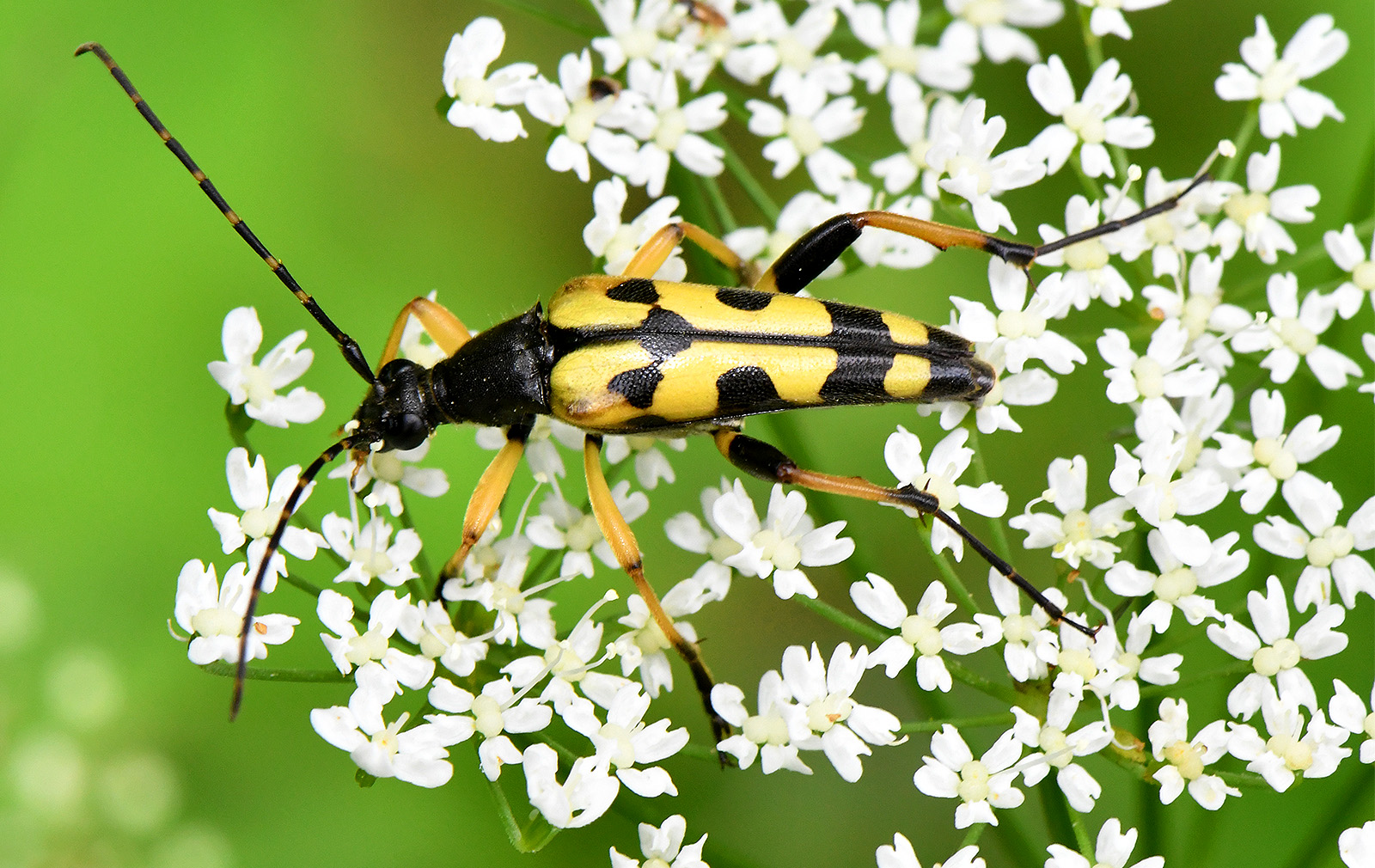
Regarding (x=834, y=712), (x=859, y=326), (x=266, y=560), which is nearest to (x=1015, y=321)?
(x=859, y=326)

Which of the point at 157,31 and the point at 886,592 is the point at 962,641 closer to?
the point at 886,592

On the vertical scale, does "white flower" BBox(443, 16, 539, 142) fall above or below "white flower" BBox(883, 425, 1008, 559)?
above

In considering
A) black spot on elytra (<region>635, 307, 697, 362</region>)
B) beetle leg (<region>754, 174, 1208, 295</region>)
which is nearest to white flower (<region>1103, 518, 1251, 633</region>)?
beetle leg (<region>754, 174, 1208, 295</region>)

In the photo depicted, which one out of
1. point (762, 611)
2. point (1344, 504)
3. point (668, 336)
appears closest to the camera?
point (668, 336)

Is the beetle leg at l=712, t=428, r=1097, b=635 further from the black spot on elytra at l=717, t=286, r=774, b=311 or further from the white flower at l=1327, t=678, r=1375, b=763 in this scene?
the white flower at l=1327, t=678, r=1375, b=763

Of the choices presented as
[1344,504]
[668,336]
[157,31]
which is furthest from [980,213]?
[157,31]

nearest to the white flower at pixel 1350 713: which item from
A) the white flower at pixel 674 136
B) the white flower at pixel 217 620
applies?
the white flower at pixel 674 136

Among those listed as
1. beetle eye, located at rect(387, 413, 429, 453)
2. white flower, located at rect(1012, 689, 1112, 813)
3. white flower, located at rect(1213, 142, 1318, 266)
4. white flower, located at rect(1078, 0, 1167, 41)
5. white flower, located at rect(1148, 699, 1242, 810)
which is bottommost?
white flower, located at rect(1148, 699, 1242, 810)
